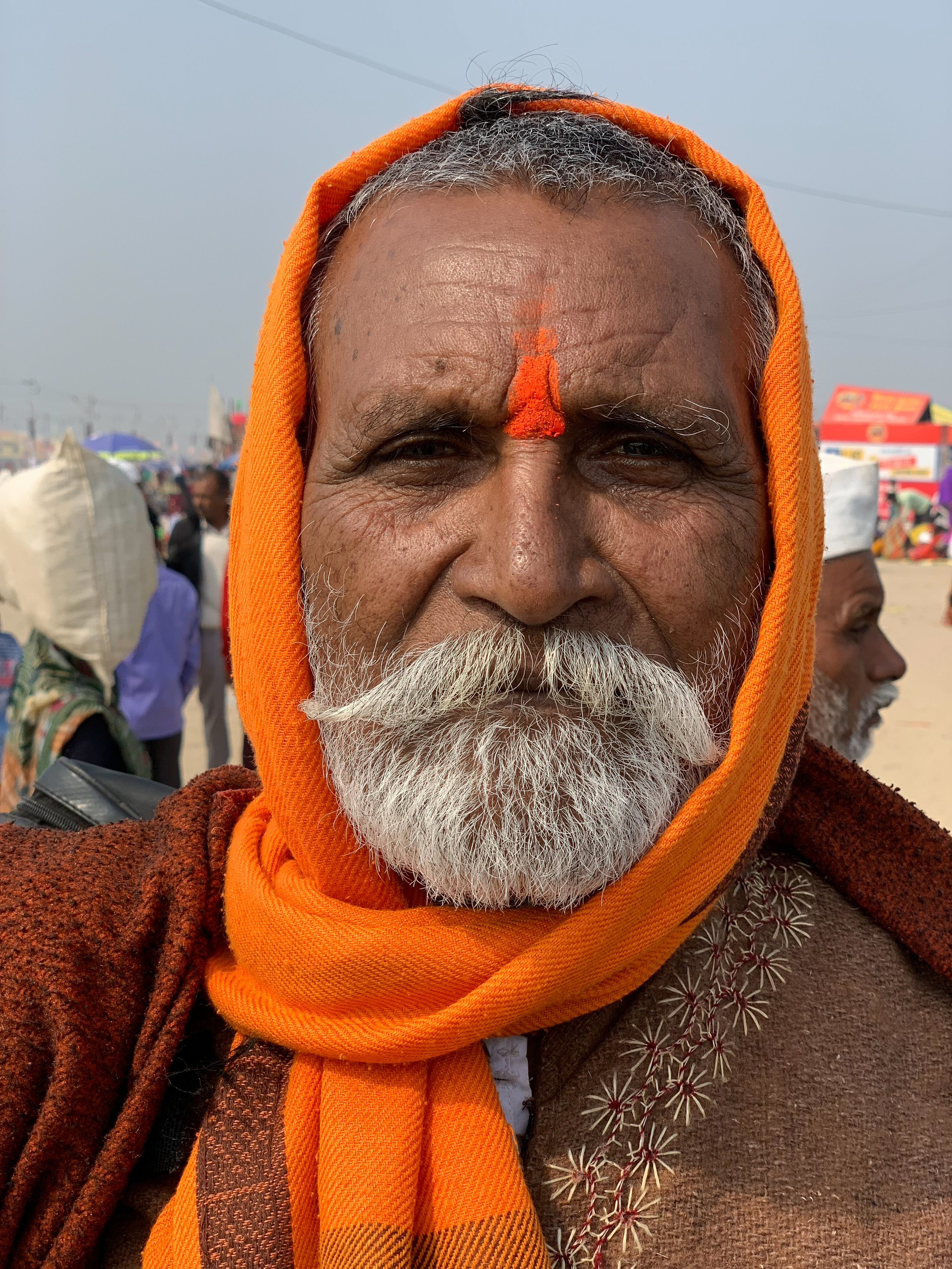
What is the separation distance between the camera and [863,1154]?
4.71ft

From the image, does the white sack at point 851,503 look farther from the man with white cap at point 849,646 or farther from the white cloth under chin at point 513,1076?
the white cloth under chin at point 513,1076

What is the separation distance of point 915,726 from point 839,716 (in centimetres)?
676

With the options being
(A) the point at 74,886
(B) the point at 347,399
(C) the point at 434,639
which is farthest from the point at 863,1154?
(B) the point at 347,399

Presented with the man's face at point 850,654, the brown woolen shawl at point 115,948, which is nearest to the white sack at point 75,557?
the brown woolen shawl at point 115,948

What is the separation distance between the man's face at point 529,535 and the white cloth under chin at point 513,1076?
251 mm

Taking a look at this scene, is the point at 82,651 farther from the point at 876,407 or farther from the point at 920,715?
the point at 876,407

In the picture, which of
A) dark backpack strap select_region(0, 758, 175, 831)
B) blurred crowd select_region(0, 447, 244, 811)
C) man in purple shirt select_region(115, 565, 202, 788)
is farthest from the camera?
man in purple shirt select_region(115, 565, 202, 788)

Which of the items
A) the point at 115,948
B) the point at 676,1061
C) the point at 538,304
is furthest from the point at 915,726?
the point at 115,948

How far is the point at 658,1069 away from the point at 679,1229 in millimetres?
202

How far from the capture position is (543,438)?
136 centimetres

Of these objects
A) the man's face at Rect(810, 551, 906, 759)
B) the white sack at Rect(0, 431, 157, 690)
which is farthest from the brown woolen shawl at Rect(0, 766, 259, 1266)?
the white sack at Rect(0, 431, 157, 690)

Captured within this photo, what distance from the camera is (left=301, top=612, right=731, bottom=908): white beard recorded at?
1.29m

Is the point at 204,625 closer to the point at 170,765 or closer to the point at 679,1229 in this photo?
the point at 170,765

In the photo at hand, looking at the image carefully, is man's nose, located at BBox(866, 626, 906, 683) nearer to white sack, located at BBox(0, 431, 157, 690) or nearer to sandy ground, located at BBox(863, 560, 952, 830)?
sandy ground, located at BBox(863, 560, 952, 830)
